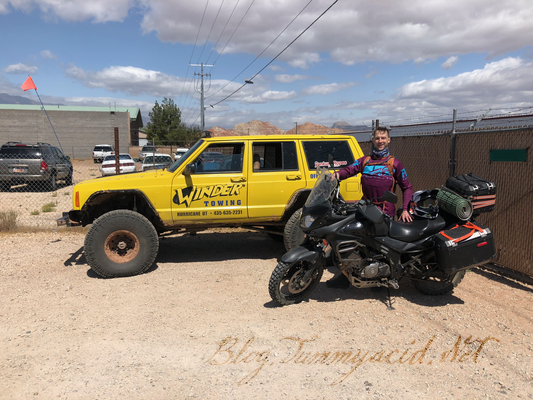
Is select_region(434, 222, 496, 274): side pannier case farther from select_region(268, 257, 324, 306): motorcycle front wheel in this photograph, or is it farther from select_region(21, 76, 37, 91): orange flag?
select_region(21, 76, 37, 91): orange flag

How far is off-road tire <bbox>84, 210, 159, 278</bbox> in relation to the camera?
536cm

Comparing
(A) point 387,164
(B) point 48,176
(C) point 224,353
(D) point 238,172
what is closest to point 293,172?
(D) point 238,172

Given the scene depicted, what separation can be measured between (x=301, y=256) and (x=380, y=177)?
137cm

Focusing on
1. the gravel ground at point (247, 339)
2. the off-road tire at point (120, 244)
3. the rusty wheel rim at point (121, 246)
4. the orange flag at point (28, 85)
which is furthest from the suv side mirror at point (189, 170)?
the orange flag at point (28, 85)

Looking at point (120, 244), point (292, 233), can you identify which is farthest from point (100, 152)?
point (292, 233)

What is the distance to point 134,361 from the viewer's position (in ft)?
11.1

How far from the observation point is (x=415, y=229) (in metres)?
4.29

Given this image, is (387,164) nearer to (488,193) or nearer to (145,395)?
(488,193)

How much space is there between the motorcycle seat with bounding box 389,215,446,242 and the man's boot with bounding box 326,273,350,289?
1101mm

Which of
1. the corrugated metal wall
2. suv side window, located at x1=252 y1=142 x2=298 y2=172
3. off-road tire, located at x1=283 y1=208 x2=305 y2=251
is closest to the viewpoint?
the corrugated metal wall

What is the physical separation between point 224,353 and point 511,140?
4564 mm

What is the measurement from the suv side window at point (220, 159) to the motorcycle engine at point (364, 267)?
2.33 m

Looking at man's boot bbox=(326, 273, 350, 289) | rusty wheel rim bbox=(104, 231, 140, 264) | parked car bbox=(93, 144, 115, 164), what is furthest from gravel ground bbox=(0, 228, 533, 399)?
parked car bbox=(93, 144, 115, 164)

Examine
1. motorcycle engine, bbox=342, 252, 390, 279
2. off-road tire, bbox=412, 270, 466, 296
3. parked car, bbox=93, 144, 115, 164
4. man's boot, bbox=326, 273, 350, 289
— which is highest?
parked car, bbox=93, 144, 115, 164
